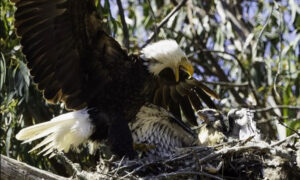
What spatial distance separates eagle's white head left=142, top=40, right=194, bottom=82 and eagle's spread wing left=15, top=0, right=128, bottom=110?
24 cm

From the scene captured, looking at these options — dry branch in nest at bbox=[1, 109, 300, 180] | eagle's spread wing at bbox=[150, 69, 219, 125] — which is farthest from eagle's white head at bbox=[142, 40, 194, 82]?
dry branch in nest at bbox=[1, 109, 300, 180]

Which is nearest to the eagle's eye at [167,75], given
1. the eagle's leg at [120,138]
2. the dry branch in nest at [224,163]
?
the eagle's leg at [120,138]

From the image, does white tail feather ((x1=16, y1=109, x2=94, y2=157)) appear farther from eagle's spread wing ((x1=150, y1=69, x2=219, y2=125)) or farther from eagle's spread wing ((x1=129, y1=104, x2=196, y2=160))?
eagle's spread wing ((x1=150, y1=69, x2=219, y2=125))

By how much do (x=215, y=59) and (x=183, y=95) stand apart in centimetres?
175

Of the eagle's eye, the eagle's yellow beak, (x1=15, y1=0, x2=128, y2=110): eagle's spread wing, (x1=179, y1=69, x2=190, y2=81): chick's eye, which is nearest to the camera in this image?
(x1=15, y1=0, x2=128, y2=110): eagle's spread wing

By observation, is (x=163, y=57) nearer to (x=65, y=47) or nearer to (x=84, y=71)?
(x=84, y=71)

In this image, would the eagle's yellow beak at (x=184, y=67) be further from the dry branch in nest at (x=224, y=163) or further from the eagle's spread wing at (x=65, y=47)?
the dry branch in nest at (x=224, y=163)

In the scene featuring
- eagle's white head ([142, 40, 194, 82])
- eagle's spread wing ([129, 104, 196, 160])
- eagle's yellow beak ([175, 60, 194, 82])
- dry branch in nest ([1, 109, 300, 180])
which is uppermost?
eagle's white head ([142, 40, 194, 82])

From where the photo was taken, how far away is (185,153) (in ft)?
18.6

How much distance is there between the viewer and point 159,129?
6.68 metres

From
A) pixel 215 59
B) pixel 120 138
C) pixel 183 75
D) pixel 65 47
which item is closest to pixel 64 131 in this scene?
pixel 120 138

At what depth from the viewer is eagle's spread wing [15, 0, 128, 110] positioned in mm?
5996

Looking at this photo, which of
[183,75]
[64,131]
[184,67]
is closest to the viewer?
[64,131]

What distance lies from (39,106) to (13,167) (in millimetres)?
2451
